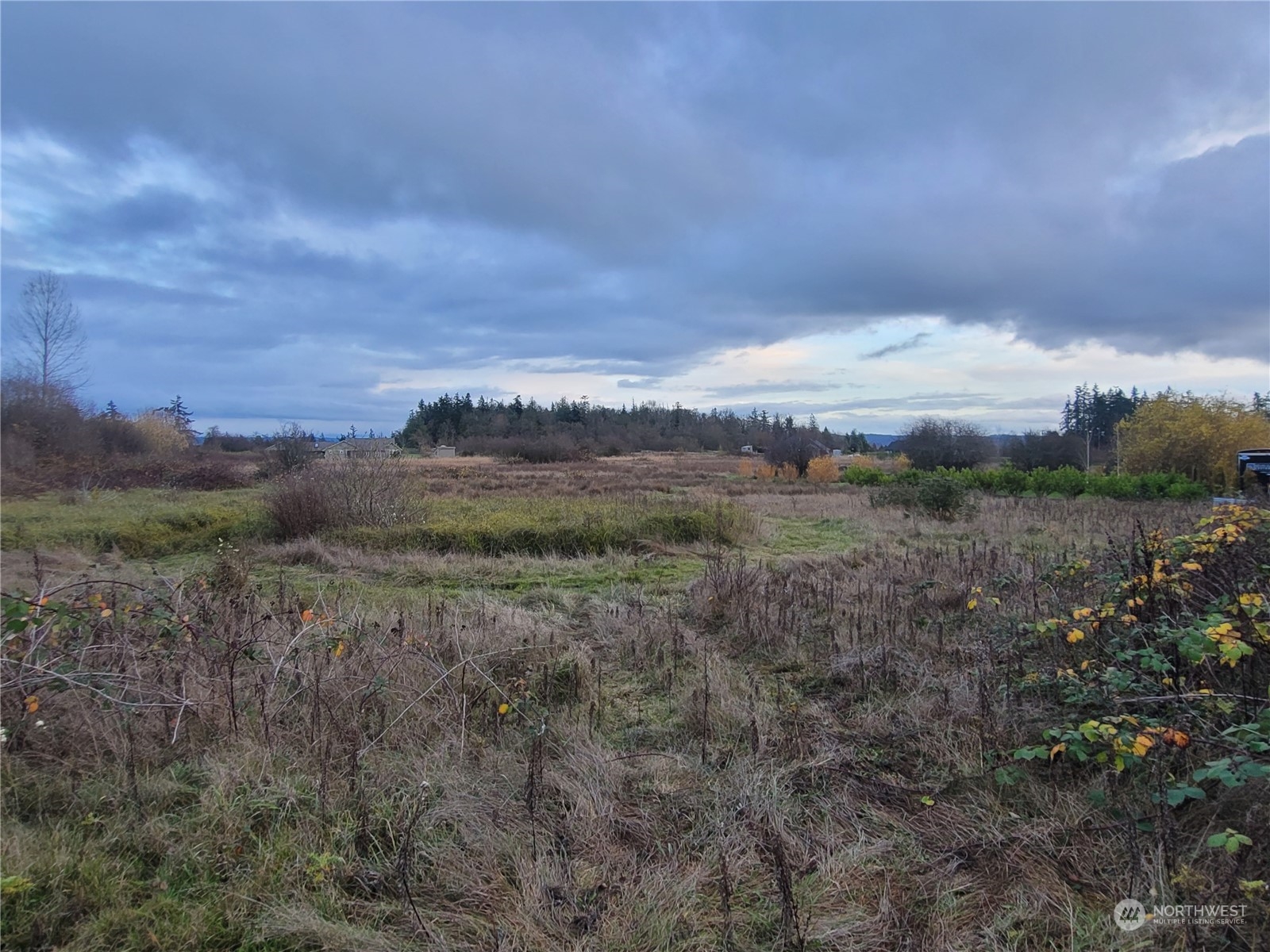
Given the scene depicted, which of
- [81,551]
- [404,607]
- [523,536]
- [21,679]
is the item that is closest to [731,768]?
[21,679]

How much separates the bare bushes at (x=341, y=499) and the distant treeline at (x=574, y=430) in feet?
124

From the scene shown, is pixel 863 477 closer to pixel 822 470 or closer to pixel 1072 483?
pixel 822 470

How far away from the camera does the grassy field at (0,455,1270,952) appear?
215 cm

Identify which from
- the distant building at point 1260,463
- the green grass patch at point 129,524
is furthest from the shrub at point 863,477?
the green grass patch at point 129,524

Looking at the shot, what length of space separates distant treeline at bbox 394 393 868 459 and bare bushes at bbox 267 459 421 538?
37.9 metres

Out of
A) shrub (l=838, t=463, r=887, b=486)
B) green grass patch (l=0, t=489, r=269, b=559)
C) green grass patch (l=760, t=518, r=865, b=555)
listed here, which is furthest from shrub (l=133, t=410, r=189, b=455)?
shrub (l=838, t=463, r=887, b=486)

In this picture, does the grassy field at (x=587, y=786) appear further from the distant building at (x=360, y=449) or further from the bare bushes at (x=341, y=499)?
the distant building at (x=360, y=449)

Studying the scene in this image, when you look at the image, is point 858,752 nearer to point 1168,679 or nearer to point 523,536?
point 1168,679

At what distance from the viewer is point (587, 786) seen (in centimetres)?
297

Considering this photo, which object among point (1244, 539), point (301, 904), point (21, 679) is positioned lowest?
point (301, 904)

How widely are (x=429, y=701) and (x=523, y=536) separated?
7.49m

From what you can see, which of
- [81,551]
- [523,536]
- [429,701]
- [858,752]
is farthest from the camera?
[523,536]

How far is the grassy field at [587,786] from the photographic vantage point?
7.06ft

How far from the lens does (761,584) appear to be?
24.5ft
